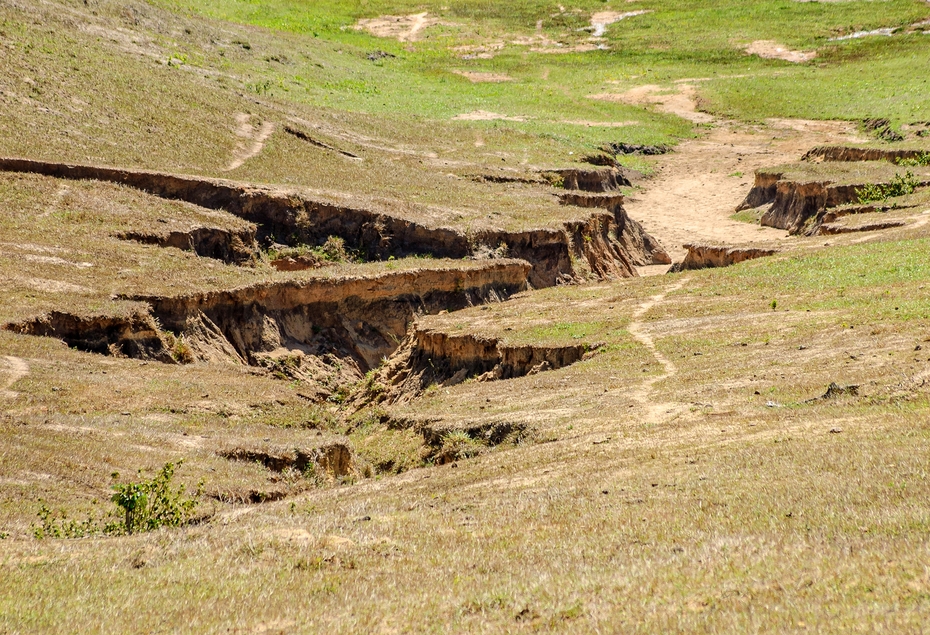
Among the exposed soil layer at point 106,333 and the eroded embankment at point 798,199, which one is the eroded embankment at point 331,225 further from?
the exposed soil layer at point 106,333

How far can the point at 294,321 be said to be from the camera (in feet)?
123

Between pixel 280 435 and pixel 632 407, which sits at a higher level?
pixel 632 407

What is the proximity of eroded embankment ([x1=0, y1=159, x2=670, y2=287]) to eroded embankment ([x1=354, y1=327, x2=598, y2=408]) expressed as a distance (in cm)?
1001

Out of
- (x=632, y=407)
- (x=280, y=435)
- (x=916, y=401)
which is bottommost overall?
(x=280, y=435)

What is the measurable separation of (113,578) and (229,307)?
23.4 m

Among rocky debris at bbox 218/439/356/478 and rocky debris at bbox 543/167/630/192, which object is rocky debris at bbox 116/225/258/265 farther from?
rocky debris at bbox 543/167/630/192

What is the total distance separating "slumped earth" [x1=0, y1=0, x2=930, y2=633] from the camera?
40.1 ft

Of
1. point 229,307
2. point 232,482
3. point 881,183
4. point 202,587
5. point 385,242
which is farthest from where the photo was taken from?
point 881,183

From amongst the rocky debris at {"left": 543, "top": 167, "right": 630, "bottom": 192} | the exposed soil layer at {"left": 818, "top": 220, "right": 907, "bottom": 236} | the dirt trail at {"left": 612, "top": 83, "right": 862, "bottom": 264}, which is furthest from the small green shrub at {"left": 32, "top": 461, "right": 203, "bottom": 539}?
the rocky debris at {"left": 543, "top": 167, "right": 630, "bottom": 192}

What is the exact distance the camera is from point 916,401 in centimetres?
1772

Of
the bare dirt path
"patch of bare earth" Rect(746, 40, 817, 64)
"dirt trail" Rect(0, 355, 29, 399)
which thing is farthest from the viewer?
"patch of bare earth" Rect(746, 40, 817, 64)

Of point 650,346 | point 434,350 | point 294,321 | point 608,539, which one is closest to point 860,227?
point 650,346

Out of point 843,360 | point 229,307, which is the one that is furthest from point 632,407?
point 229,307

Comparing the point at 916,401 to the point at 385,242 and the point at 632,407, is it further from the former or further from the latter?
the point at 385,242
